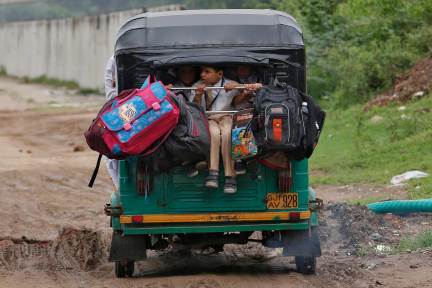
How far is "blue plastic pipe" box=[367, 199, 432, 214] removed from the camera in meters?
7.95

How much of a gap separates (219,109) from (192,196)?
890mm

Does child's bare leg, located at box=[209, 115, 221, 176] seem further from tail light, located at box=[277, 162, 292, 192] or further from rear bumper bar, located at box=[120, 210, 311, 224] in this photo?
tail light, located at box=[277, 162, 292, 192]

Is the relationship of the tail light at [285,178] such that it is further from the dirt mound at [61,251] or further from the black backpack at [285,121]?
the dirt mound at [61,251]

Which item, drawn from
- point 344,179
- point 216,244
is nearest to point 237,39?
point 216,244

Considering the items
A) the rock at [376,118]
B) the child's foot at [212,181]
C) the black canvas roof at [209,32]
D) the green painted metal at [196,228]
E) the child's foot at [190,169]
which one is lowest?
the green painted metal at [196,228]

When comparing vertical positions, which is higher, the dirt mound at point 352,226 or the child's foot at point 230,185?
the child's foot at point 230,185

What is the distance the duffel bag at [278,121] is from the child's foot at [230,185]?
1.60 ft

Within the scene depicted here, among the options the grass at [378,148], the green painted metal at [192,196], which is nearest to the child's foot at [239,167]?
the green painted metal at [192,196]

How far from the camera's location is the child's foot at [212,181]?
573 cm

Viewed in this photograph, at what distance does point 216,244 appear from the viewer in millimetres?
6438

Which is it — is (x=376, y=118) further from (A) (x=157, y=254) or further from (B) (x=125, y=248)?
(B) (x=125, y=248)

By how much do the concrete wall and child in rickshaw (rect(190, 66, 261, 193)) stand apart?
24.4 meters

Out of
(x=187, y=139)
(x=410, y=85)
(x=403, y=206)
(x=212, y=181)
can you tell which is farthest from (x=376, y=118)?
(x=187, y=139)

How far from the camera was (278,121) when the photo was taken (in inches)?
214
